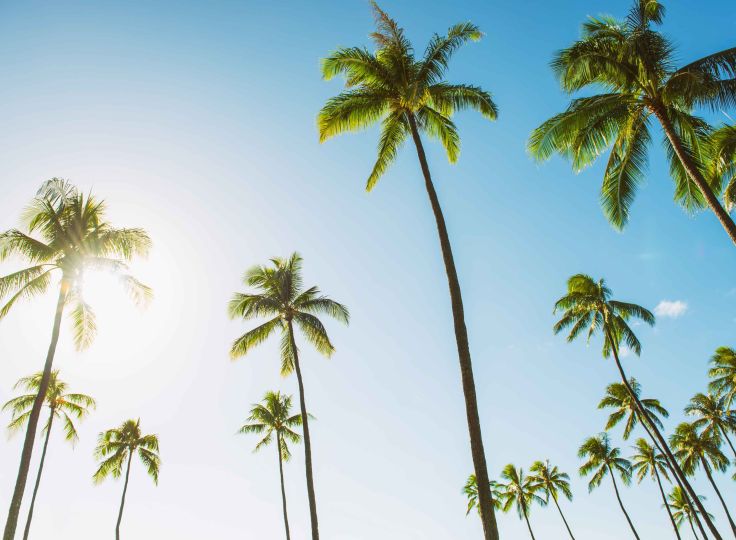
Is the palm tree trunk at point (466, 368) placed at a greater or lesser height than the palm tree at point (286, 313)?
lesser

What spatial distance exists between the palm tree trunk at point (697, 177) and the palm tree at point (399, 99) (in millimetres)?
4845

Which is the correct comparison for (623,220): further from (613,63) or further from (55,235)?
(55,235)

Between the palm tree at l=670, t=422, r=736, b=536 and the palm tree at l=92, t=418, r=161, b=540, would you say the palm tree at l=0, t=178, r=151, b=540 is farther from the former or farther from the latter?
the palm tree at l=670, t=422, r=736, b=536

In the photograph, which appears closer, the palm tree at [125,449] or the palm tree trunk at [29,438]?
the palm tree trunk at [29,438]

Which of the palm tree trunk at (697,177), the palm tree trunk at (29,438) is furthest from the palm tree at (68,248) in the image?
the palm tree trunk at (697,177)

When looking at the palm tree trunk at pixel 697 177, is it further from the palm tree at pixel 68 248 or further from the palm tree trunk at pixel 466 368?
the palm tree at pixel 68 248

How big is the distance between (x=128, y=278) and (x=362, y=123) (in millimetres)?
10730

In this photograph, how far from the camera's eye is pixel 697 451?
39.4 meters

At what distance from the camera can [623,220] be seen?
571 inches

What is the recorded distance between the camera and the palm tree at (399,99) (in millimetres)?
13414

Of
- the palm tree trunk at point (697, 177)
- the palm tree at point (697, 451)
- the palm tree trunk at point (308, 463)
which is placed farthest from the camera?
the palm tree at point (697, 451)

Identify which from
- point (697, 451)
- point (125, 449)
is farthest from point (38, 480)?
point (697, 451)

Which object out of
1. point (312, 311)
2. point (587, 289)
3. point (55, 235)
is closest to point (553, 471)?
point (587, 289)

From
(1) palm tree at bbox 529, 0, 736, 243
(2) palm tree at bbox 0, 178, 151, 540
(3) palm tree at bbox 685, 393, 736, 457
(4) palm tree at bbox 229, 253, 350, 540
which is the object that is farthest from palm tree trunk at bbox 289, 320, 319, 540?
(3) palm tree at bbox 685, 393, 736, 457
